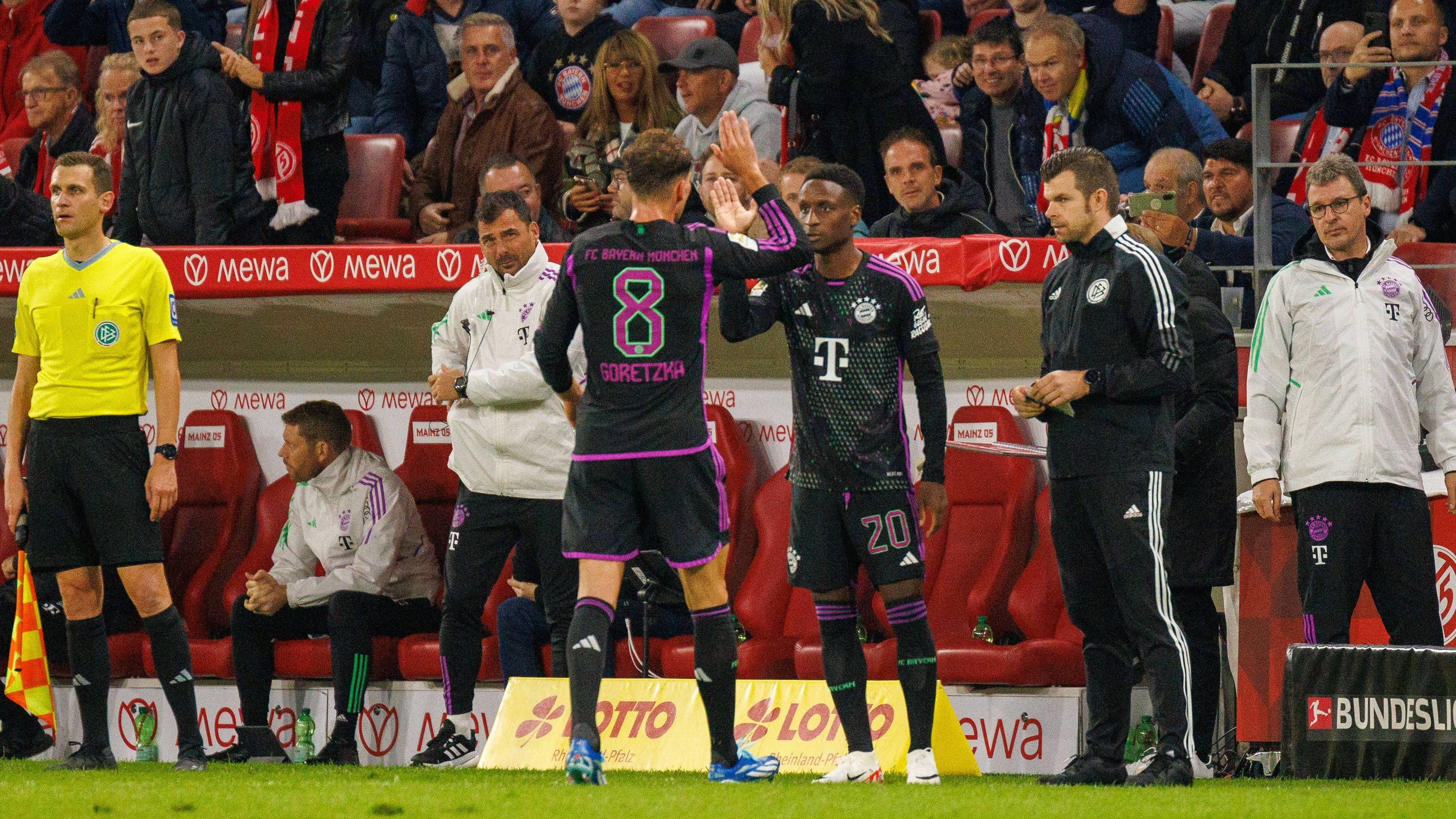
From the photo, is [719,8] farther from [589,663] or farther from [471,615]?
[589,663]

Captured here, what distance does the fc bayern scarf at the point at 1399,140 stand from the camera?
7797 mm

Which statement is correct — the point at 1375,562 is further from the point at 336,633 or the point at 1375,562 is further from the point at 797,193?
the point at 336,633

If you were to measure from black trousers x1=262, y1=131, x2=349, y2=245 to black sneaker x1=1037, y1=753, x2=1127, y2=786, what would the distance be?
4.87m

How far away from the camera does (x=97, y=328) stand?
6184 mm

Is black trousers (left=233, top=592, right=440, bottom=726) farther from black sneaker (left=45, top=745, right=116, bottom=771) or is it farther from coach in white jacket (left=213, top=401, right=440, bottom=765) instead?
black sneaker (left=45, top=745, right=116, bottom=771)

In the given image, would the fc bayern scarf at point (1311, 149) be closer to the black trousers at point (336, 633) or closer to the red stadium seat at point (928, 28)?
the red stadium seat at point (928, 28)

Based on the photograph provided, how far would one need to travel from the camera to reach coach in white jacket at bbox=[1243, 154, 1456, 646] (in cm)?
580

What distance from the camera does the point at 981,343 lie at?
7.61 metres

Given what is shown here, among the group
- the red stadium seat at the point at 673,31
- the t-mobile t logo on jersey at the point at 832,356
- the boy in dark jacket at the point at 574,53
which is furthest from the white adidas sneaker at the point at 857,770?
the red stadium seat at the point at 673,31

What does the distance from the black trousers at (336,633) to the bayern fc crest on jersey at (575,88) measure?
3.16 meters

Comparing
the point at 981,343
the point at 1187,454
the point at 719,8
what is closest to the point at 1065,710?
the point at 1187,454

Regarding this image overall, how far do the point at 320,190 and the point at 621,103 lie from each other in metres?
1.56

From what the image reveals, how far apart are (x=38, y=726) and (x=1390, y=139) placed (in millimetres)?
6466

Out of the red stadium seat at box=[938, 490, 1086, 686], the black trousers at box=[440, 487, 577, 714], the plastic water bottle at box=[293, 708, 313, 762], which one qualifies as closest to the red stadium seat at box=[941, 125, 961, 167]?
the red stadium seat at box=[938, 490, 1086, 686]
